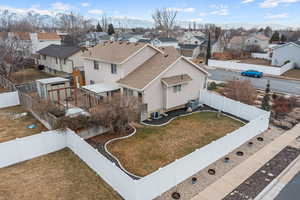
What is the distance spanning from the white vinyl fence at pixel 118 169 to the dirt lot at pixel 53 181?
384 mm

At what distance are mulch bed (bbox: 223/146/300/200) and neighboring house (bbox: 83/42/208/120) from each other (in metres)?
9.24

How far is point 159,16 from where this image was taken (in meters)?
92.9

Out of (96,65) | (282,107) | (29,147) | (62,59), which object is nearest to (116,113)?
(29,147)

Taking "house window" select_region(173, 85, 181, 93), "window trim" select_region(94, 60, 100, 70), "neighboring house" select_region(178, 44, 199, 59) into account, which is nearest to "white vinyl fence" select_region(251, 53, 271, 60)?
"neighboring house" select_region(178, 44, 199, 59)

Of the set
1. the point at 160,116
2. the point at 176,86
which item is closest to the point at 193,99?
the point at 176,86

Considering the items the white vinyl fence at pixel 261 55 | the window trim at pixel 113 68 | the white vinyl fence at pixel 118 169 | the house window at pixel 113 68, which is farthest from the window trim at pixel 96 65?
the white vinyl fence at pixel 261 55

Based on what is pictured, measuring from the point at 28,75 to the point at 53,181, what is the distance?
27241mm

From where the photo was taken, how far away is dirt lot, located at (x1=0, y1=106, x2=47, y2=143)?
14.9m

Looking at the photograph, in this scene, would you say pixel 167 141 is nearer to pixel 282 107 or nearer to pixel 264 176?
pixel 264 176

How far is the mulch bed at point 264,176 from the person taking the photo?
953 cm

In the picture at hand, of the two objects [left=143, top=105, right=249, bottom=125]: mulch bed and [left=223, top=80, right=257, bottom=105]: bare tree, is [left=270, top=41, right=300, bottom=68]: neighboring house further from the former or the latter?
[left=143, top=105, right=249, bottom=125]: mulch bed

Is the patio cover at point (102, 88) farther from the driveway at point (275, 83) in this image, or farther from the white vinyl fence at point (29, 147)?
the driveway at point (275, 83)

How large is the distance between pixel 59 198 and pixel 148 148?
5.85m

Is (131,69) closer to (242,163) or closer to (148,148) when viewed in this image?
(148,148)
